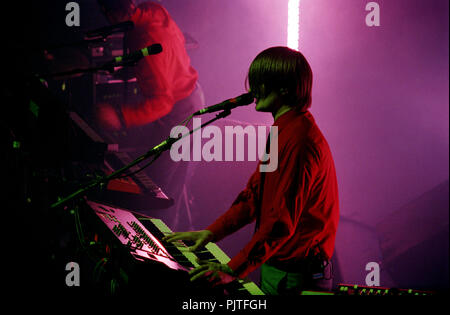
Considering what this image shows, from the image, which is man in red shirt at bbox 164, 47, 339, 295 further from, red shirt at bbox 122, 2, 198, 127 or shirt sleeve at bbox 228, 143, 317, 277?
red shirt at bbox 122, 2, 198, 127

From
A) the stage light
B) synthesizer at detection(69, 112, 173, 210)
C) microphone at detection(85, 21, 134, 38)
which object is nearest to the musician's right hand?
synthesizer at detection(69, 112, 173, 210)

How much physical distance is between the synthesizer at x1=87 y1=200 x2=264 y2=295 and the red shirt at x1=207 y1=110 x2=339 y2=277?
17cm

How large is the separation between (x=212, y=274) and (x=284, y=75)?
2.45 ft

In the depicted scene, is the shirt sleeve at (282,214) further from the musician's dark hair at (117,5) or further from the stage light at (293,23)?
the musician's dark hair at (117,5)

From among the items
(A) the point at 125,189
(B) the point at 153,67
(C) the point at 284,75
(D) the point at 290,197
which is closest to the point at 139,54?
(C) the point at 284,75

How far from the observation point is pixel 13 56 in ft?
6.93

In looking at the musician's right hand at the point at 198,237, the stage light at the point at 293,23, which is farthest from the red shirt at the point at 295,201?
the stage light at the point at 293,23

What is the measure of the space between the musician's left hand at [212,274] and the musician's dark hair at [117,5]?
3.14m

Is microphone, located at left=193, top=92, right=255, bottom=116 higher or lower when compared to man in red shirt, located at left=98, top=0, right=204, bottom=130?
lower

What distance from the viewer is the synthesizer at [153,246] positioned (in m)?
1.35

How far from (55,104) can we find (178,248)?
3.10 feet

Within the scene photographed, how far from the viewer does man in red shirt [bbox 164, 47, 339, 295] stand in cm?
126

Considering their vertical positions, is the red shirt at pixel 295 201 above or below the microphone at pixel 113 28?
below

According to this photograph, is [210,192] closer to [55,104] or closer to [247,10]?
[247,10]
